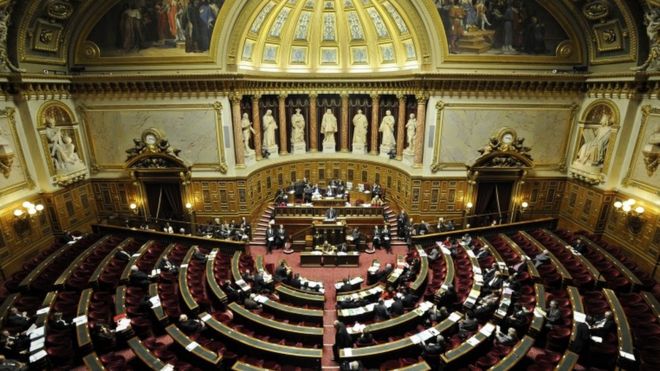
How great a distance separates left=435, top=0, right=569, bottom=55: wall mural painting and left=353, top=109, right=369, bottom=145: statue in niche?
7.89 meters

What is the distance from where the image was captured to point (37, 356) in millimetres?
9484

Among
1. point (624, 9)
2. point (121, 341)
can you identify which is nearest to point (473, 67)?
point (624, 9)

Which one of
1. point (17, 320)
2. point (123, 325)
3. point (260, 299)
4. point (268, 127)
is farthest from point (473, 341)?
point (268, 127)

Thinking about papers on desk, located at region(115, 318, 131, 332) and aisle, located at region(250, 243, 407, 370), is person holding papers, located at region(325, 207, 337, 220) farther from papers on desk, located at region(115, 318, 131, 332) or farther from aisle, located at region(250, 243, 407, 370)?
papers on desk, located at region(115, 318, 131, 332)

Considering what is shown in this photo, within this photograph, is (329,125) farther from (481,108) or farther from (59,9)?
(59,9)

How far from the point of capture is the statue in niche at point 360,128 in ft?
81.4

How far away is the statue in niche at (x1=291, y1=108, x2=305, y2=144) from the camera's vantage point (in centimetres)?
2502

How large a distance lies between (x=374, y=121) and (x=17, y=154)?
770 inches

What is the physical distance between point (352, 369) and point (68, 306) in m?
9.93

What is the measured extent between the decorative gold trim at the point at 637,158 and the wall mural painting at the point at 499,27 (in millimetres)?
5273

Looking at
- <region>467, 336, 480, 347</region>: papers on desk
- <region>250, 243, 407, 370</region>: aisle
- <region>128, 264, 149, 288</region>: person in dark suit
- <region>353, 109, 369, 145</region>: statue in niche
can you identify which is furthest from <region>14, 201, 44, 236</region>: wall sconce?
<region>467, 336, 480, 347</region>: papers on desk

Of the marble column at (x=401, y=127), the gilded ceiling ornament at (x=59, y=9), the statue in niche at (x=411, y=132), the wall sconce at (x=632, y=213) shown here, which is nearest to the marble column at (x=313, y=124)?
the marble column at (x=401, y=127)

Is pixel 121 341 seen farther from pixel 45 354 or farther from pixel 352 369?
pixel 352 369

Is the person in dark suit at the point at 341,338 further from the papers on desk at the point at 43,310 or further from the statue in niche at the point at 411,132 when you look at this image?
the statue in niche at the point at 411,132
